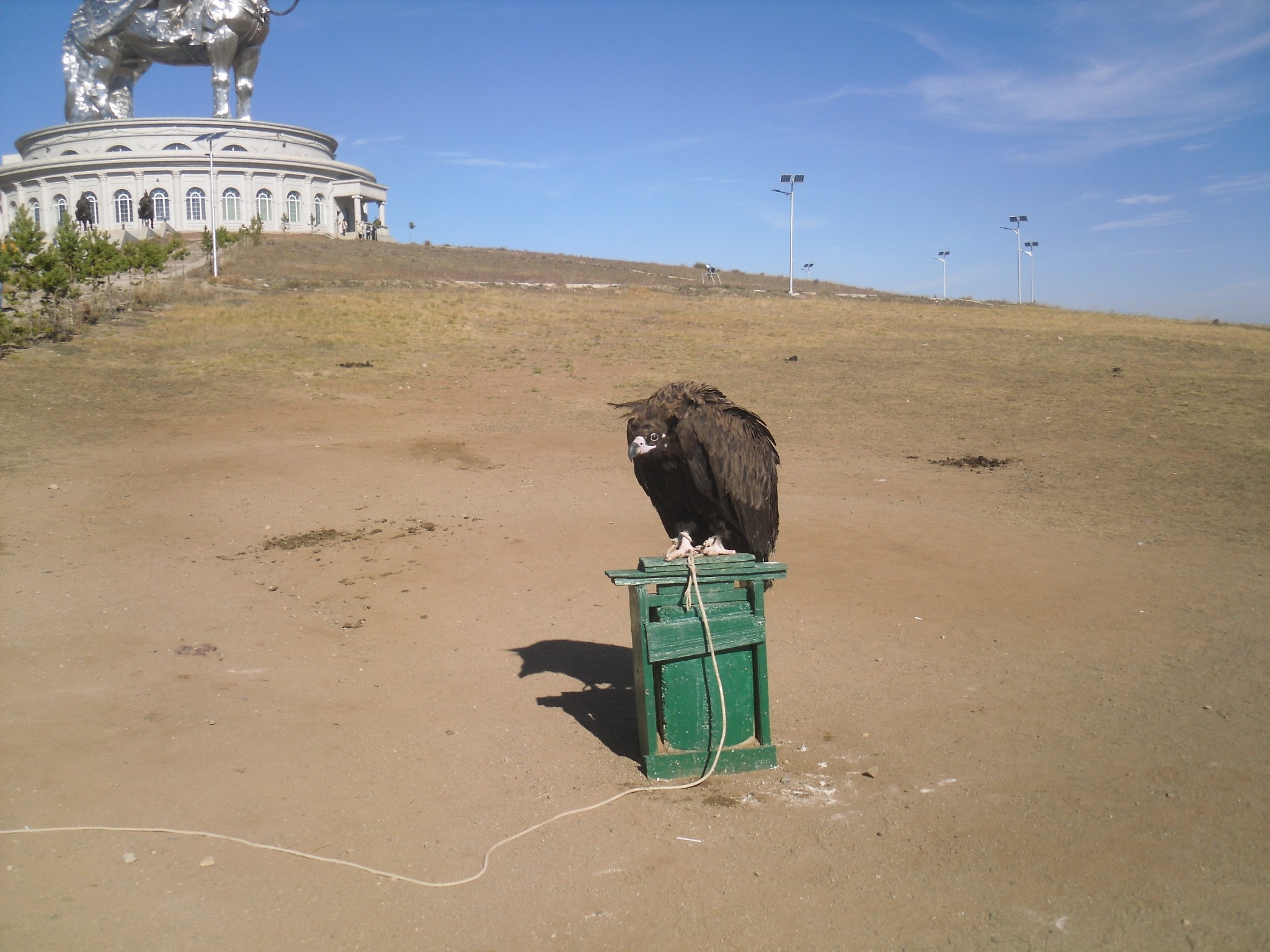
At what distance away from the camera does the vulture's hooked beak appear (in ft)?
19.3

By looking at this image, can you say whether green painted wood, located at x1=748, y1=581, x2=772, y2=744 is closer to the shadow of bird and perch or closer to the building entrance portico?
the shadow of bird and perch

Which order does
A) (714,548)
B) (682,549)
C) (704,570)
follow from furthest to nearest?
1. (714,548)
2. (682,549)
3. (704,570)

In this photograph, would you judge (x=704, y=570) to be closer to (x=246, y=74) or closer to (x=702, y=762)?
(x=702, y=762)

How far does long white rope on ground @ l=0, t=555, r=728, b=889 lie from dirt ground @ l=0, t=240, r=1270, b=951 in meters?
0.06

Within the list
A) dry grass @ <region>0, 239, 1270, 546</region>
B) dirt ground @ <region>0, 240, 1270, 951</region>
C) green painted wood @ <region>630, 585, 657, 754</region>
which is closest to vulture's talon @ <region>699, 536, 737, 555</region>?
green painted wood @ <region>630, 585, 657, 754</region>

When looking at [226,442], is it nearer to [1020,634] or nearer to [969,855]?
[1020,634]

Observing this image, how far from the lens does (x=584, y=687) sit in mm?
7090

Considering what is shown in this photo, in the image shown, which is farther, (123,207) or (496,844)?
(123,207)

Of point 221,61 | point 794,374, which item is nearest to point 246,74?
point 221,61

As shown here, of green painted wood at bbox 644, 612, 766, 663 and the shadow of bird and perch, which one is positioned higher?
green painted wood at bbox 644, 612, 766, 663

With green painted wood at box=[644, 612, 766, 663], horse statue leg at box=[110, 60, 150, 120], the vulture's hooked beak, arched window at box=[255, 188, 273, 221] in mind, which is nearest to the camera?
green painted wood at box=[644, 612, 766, 663]

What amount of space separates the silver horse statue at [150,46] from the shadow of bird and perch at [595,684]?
57.2m

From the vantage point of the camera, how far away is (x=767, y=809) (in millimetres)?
5238

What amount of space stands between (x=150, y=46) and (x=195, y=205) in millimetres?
9141
